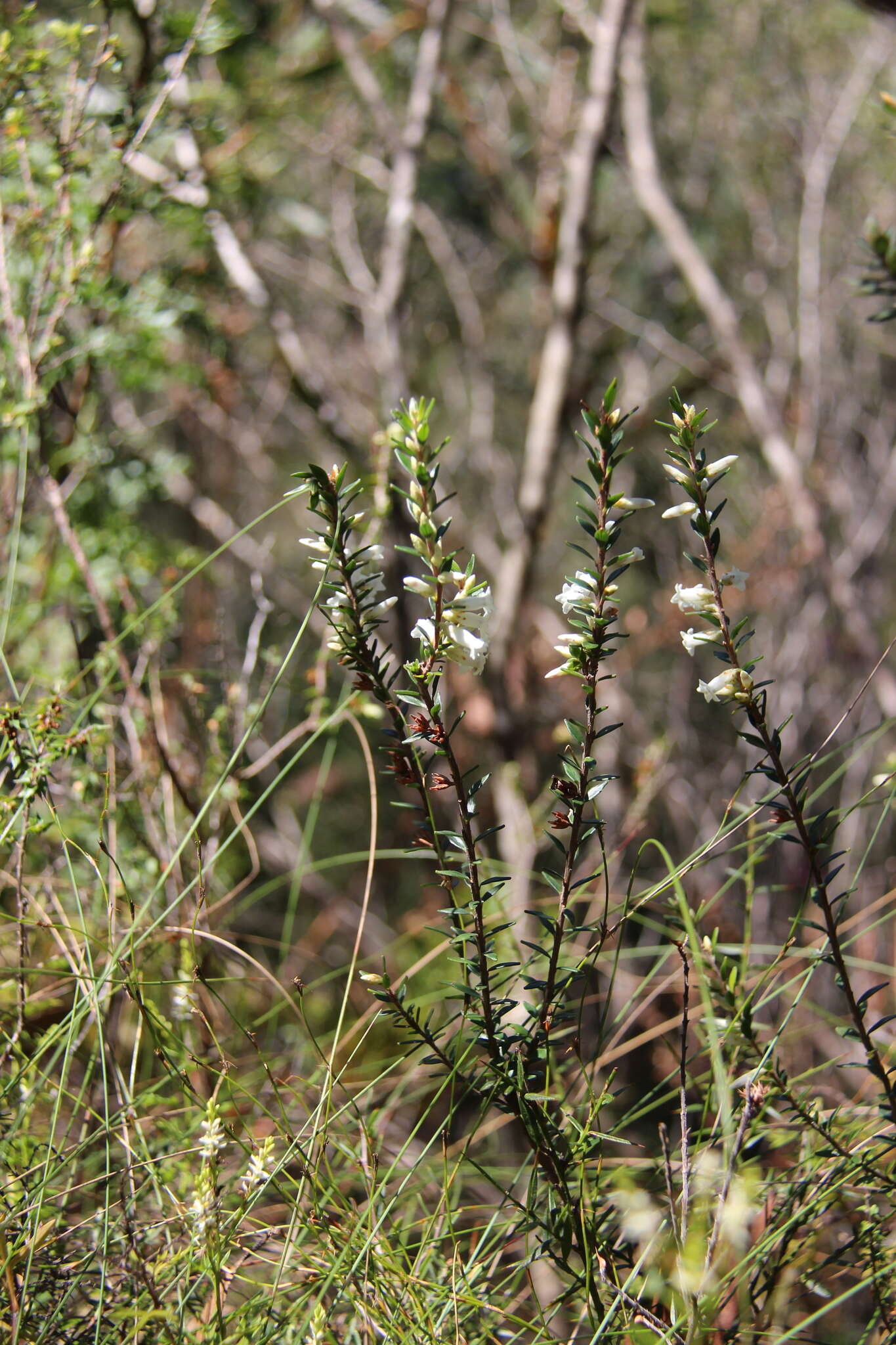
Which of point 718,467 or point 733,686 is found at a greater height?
point 718,467

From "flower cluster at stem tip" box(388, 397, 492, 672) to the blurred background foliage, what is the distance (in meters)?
0.27

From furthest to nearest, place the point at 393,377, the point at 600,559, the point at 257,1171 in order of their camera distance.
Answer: the point at 393,377, the point at 257,1171, the point at 600,559

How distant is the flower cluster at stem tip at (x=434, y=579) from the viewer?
31.7 inches

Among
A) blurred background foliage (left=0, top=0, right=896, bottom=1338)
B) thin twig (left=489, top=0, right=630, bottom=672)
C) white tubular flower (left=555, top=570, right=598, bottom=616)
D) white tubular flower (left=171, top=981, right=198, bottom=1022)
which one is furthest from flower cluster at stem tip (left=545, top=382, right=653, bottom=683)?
thin twig (left=489, top=0, right=630, bottom=672)

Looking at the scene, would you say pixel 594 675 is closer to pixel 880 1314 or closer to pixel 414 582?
pixel 414 582

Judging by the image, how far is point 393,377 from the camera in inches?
97.9

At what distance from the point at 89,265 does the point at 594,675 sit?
54.3 inches

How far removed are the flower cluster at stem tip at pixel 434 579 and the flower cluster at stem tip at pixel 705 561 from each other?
19 cm

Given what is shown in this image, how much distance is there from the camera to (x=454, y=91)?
10.4 ft

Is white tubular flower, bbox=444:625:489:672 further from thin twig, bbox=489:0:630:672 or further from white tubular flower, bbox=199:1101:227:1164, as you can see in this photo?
thin twig, bbox=489:0:630:672

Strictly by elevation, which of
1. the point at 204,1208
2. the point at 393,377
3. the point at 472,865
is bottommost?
the point at 204,1208

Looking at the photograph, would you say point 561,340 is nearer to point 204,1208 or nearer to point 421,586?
point 421,586

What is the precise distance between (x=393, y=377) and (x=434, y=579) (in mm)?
1838

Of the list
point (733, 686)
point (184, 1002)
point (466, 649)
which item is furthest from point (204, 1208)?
point (733, 686)
